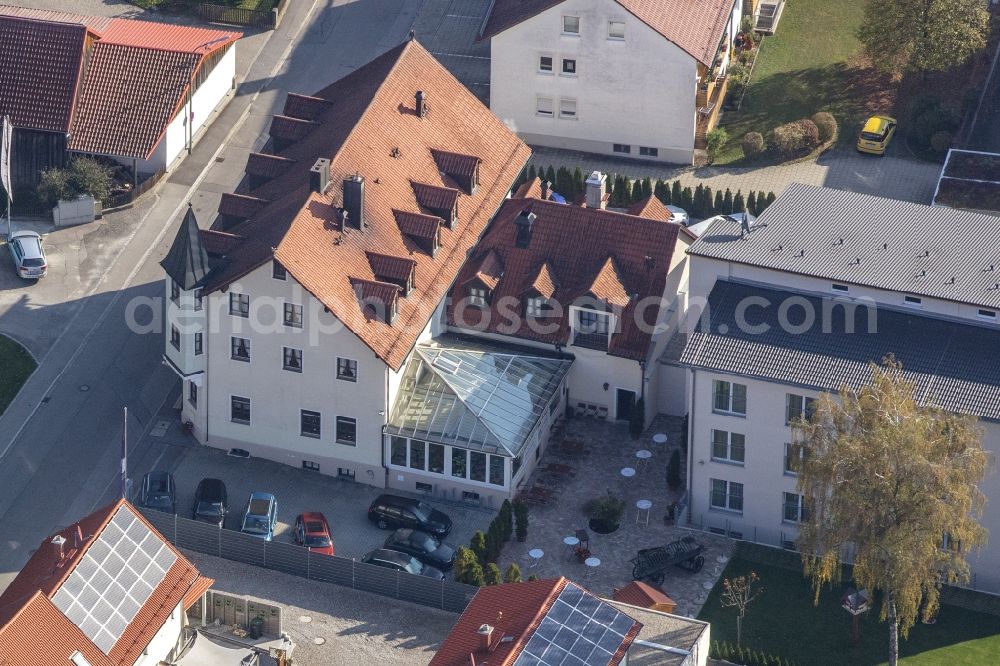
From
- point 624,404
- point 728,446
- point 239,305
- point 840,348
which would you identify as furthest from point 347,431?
point 840,348

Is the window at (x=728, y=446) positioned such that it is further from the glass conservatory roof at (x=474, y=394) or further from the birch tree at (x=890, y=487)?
the birch tree at (x=890, y=487)

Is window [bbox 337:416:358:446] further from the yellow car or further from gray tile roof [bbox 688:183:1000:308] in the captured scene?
the yellow car

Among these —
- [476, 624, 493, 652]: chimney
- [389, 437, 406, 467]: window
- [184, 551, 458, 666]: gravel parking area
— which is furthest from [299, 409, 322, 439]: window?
[476, 624, 493, 652]: chimney

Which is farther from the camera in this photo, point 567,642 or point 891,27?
point 891,27

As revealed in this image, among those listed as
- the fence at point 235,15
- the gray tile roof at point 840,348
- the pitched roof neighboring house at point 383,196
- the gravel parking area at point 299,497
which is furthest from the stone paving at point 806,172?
the gravel parking area at point 299,497

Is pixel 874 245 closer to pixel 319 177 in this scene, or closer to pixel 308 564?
pixel 319 177

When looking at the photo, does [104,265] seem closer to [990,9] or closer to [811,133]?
[811,133]

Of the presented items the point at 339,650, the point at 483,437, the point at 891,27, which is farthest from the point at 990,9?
the point at 339,650
